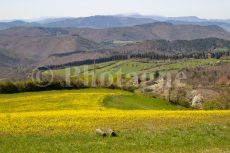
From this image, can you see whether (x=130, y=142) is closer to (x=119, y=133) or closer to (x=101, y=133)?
(x=101, y=133)

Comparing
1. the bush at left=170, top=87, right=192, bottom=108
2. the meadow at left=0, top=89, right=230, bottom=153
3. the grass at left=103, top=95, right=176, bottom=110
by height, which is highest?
the meadow at left=0, top=89, right=230, bottom=153

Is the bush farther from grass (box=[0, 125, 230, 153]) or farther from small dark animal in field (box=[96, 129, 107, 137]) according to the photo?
small dark animal in field (box=[96, 129, 107, 137])

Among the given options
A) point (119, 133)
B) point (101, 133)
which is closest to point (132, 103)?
point (119, 133)

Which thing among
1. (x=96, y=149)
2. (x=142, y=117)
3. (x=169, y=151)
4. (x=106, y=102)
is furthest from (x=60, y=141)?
(x=106, y=102)

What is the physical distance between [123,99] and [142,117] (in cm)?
2819

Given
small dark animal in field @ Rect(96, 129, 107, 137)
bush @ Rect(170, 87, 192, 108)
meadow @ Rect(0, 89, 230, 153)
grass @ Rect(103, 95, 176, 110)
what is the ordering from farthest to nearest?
bush @ Rect(170, 87, 192, 108)
grass @ Rect(103, 95, 176, 110)
small dark animal in field @ Rect(96, 129, 107, 137)
meadow @ Rect(0, 89, 230, 153)

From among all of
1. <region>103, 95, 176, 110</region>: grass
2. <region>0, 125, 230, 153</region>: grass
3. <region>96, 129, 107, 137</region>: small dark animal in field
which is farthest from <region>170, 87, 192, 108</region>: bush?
<region>96, 129, 107, 137</region>: small dark animal in field

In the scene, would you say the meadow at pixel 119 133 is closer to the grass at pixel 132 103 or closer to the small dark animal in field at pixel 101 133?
the small dark animal in field at pixel 101 133

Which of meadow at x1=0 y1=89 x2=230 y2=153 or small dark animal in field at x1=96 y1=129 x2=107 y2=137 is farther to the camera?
small dark animal in field at x1=96 y1=129 x2=107 y2=137

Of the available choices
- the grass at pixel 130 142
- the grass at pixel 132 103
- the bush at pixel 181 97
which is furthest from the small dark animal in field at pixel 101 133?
the bush at pixel 181 97

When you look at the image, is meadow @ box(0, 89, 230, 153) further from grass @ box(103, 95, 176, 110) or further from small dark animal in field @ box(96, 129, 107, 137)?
grass @ box(103, 95, 176, 110)

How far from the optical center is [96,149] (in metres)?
27.9

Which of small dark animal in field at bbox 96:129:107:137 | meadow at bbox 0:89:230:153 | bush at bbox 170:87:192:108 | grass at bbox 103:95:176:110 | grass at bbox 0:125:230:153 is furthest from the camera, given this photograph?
bush at bbox 170:87:192:108

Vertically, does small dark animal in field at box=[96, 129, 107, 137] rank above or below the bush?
above
